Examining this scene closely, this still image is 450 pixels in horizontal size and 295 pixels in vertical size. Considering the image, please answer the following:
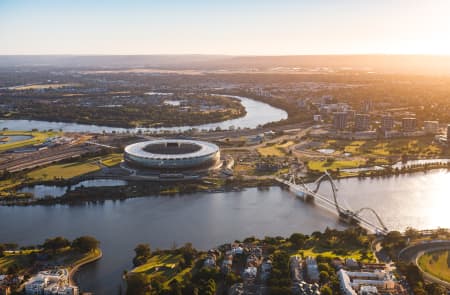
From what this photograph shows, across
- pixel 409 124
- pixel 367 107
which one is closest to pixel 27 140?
pixel 409 124

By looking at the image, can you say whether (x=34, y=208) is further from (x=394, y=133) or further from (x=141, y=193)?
(x=394, y=133)

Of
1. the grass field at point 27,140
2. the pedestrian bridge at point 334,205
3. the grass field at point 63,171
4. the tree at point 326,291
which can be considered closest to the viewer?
the tree at point 326,291

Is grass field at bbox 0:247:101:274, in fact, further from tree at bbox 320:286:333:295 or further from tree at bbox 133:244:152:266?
tree at bbox 320:286:333:295

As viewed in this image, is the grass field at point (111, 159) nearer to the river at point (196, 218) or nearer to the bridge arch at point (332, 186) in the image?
the river at point (196, 218)

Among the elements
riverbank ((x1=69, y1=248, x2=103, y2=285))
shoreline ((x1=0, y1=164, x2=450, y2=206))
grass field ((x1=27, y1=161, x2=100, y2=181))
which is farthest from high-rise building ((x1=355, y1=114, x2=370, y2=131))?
riverbank ((x1=69, y1=248, x2=103, y2=285))

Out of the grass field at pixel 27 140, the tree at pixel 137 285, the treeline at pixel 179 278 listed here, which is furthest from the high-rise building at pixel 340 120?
the tree at pixel 137 285

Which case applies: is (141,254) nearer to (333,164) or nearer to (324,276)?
(324,276)
